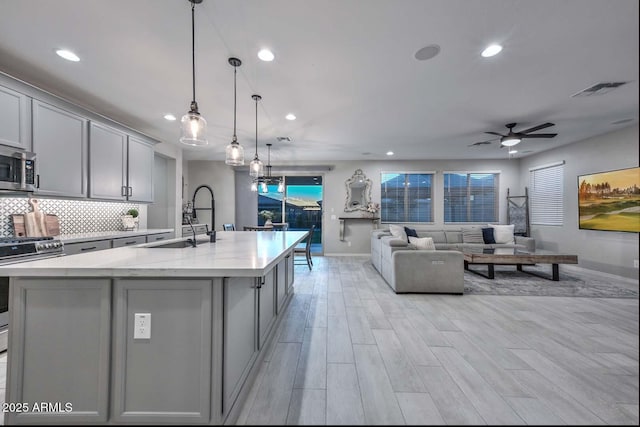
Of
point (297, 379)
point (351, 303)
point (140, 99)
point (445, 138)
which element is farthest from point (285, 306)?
point (445, 138)

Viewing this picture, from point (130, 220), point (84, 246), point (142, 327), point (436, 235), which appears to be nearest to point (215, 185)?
point (130, 220)

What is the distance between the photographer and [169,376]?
4.66 ft

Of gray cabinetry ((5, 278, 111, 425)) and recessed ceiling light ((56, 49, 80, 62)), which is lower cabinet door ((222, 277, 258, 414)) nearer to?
gray cabinetry ((5, 278, 111, 425))

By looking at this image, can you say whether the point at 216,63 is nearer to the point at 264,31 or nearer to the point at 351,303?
the point at 264,31

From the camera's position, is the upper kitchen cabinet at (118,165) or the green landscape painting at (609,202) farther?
the upper kitchen cabinet at (118,165)

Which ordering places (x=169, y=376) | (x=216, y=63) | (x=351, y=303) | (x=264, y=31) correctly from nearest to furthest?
1. (x=169, y=376)
2. (x=264, y=31)
3. (x=216, y=63)
4. (x=351, y=303)

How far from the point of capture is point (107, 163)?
11.9 feet

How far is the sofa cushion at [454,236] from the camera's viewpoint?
616 centimetres

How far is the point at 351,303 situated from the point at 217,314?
226 centimetres

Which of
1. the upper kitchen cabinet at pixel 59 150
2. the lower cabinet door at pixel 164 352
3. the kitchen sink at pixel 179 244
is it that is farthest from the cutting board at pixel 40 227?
the lower cabinet door at pixel 164 352

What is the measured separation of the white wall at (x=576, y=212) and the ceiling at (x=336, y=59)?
0.27ft

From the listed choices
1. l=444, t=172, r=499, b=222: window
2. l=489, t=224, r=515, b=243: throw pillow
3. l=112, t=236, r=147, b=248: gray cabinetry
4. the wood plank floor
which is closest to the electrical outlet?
the wood plank floor

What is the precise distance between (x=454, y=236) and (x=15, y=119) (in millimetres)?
7184

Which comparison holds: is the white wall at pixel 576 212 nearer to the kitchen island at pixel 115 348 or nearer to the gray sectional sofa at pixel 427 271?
the kitchen island at pixel 115 348
